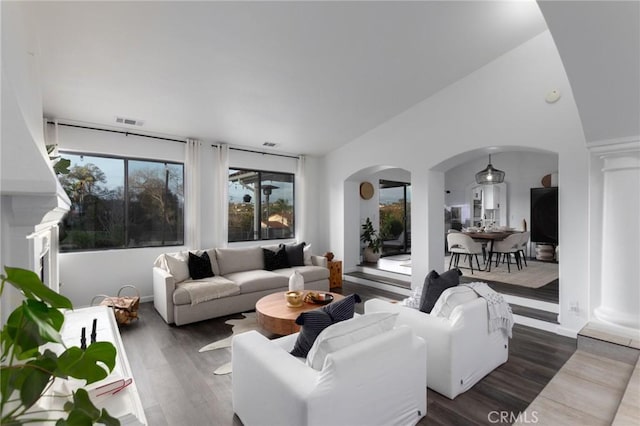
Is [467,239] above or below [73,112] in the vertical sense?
below

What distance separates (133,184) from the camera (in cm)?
501

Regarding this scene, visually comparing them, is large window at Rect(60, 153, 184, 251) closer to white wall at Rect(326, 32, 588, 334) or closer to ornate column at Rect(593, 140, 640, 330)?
white wall at Rect(326, 32, 588, 334)

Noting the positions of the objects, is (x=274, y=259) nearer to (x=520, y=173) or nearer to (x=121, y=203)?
(x=121, y=203)

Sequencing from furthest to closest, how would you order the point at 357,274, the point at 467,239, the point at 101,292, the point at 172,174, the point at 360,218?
the point at 360,218
the point at 357,274
the point at 467,239
the point at 172,174
the point at 101,292

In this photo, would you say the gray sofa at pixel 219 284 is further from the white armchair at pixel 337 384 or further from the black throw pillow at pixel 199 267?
the white armchair at pixel 337 384

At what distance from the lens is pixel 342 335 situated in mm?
1878

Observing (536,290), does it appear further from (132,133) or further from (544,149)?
(132,133)

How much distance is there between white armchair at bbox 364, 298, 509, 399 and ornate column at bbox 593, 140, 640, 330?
105 cm

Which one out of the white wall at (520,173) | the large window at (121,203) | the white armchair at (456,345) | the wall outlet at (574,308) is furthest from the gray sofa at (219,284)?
the white wall at (520,173)

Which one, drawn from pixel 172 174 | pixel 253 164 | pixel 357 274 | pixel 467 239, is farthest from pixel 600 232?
pixel 172 174

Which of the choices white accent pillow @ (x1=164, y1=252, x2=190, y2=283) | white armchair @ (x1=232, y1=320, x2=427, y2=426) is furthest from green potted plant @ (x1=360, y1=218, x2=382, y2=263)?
white armchair @ (x1=232, y1=320, x2=427, y2=426)

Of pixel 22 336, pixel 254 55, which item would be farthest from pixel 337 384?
pixel 254 55

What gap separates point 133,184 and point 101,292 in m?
1.70

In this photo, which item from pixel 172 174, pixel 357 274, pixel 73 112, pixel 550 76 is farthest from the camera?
pixel 357 274
